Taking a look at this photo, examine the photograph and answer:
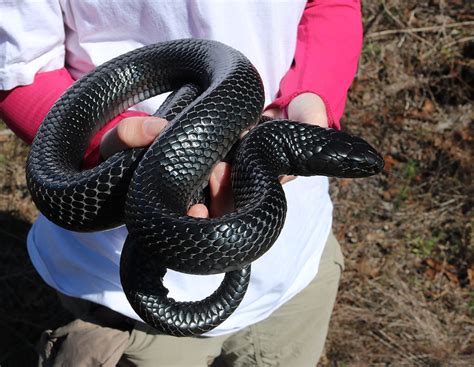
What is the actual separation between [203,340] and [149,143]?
111 cm

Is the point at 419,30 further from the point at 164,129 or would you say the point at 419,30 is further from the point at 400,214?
the point at 164,129

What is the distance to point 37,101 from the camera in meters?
2.03

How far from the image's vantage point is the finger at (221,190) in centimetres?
184

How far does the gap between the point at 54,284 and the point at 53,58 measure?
33.3 inches

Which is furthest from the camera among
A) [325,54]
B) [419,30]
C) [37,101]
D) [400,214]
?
[419,30]

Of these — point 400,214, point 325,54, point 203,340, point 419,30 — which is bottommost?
point 400,214

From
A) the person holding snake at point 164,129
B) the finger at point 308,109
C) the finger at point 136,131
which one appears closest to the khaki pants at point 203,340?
the person holding snake at point 164,129

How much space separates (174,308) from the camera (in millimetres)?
1879

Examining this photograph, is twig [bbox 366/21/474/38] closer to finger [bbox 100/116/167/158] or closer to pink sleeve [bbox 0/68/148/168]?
pink sleeve [bbox 0/68/148/168]

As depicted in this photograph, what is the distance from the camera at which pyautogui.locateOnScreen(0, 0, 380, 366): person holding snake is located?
1.90 m

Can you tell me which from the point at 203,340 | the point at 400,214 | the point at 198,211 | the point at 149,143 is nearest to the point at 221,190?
the point at 198,211

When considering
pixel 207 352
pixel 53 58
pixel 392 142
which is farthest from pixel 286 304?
pixel 392 142

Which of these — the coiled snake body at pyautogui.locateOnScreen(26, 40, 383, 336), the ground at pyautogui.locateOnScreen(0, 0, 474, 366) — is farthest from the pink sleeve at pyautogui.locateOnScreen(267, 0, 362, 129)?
the ground at pyautogui.locateOnScreen(0, 0, 474, 366)

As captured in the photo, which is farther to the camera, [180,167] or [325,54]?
[325,54]
